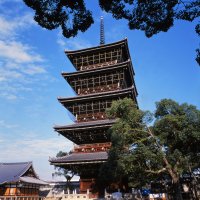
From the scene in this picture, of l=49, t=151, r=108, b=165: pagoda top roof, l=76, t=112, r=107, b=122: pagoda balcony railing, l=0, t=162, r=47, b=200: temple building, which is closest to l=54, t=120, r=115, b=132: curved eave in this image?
l=76, t=112, r=107, b=122: pagoda balcony railing

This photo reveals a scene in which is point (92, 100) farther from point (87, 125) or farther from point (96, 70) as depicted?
point (87, 125)

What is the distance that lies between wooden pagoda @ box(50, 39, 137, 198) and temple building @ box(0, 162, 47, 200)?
11.0 metres

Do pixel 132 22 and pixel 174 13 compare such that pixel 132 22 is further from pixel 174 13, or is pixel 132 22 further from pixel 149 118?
pixel 149 118

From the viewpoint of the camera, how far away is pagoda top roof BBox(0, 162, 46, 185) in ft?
116

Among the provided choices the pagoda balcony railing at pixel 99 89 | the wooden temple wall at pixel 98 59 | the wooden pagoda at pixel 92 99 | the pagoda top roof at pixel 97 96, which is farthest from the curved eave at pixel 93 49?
the pagoda top roof at pixel 97 96

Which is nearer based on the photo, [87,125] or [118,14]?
[118,14]

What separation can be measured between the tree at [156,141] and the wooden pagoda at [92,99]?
4588mm

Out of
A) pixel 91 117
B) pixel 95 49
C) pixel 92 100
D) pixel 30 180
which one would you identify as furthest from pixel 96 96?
pixel 30 180

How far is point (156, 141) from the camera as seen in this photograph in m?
19.5

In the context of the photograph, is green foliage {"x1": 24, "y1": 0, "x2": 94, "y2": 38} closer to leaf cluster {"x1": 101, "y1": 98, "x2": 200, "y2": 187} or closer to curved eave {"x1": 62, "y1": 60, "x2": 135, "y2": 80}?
leaf cluster {"x1": 101, "y1": 98, "x2": 200, "y2": 187}

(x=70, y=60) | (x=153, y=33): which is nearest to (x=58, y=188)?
(x=70, y=60)

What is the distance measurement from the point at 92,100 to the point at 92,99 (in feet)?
0.81

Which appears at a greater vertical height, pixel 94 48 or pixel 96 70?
pixel 94 48

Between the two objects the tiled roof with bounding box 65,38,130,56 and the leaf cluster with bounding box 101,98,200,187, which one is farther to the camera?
the tiled roof with bounding box 65,38,130,56
